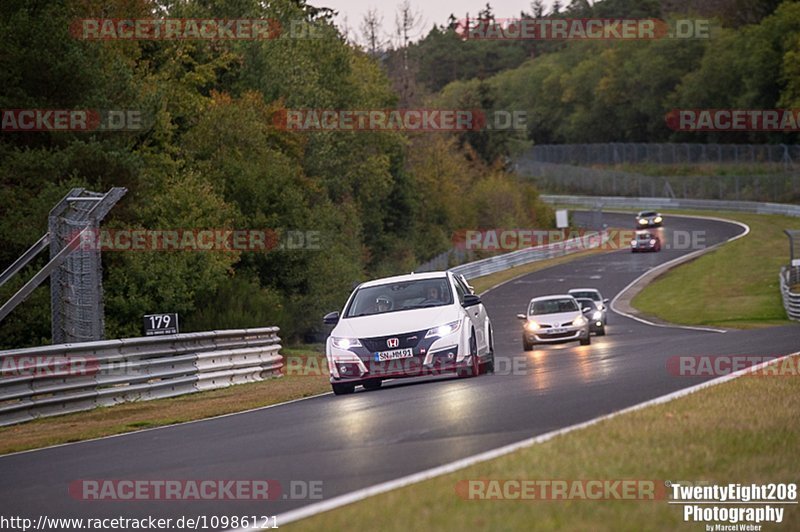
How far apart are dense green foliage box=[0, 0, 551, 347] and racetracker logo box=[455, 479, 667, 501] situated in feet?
87.7

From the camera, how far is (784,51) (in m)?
126

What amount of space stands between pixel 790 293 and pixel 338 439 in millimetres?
36767

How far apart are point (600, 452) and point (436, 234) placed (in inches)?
3472

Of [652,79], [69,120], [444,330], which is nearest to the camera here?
[444,330]

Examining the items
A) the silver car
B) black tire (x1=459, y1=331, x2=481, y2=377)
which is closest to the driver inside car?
black tire (x1=459, y1=331, x2=481, y2=377)

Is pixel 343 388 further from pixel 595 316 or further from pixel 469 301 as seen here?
pixel 595 316

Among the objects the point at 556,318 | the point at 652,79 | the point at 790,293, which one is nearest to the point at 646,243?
the point at 790,293

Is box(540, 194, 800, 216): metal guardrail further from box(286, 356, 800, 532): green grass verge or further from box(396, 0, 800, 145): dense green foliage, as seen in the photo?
box(286, 356, 800, 532): green grass verge

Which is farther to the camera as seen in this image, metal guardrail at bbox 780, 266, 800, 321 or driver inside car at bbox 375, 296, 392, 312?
metal guardrail at bbox 780, 266, 800, 321

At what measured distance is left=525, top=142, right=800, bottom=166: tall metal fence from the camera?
365ft

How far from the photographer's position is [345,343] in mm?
18172

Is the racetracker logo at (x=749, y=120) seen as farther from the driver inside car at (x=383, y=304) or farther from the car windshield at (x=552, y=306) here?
the driver inside car at (x=383, y=304)

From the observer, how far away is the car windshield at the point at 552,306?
33.4m

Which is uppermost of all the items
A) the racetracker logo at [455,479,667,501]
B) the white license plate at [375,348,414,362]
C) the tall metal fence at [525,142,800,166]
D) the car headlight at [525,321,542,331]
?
the tall metal fence at [525,142,800,166]
